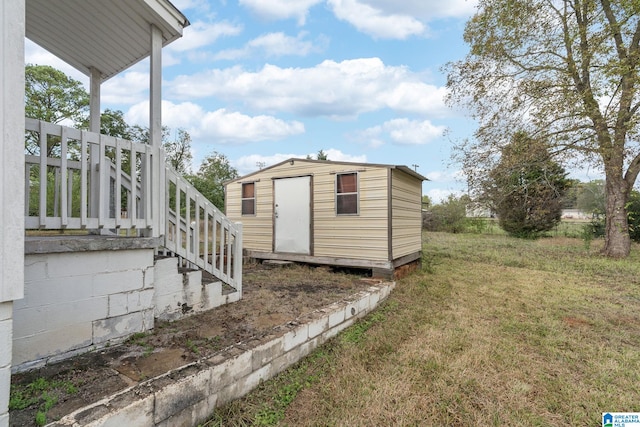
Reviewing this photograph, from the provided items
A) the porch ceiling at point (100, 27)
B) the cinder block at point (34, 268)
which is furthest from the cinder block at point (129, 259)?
the porch ceiling at point (100, 27)

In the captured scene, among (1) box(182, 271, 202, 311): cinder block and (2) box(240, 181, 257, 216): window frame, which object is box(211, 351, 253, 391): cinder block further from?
(2) box(240, 181, 257, 216): window frame

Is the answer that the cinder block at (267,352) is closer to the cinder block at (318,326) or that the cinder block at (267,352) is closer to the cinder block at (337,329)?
the cinder block at (318,326)

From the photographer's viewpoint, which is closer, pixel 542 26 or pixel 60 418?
pixel 60 418

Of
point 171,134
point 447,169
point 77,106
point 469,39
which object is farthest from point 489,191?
point 77,106

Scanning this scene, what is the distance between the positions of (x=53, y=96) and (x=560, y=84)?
885 inches

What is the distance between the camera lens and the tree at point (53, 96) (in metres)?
15.1

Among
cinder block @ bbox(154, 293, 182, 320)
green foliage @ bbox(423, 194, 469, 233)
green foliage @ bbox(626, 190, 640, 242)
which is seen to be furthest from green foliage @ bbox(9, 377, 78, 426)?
green foliage @ bbox(423, 194, 469, 233)

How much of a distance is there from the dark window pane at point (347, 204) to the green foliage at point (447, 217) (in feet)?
47.9

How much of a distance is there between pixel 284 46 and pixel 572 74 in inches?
328

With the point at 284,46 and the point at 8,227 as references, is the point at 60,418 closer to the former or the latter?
the point at 8,227

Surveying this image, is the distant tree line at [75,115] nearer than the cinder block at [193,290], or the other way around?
the cinder block at [193,290]

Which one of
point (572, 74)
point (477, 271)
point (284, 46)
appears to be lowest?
point (477, 271)

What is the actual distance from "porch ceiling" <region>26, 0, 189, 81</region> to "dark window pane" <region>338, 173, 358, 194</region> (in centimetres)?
393

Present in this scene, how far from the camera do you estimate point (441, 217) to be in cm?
1995
